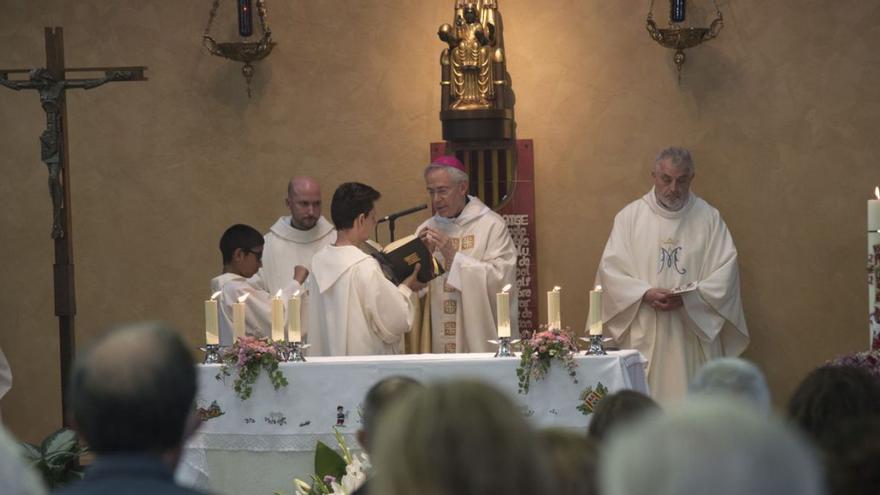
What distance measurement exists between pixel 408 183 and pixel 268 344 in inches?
117

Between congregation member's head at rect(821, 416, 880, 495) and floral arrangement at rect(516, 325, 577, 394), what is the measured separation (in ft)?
14.4

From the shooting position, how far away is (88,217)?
390 inches

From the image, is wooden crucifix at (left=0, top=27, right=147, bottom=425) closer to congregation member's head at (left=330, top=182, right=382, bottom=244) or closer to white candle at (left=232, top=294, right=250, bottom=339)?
white candle at (left=232, top=294, right=250, bottom=339)

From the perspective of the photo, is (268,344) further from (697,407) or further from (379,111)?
(697,407)

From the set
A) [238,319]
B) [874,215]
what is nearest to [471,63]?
[238,319]

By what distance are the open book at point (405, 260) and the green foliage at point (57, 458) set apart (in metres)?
1.94

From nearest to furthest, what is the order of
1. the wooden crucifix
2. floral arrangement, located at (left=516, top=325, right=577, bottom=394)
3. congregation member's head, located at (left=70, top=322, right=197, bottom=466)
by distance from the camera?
congregation member's head, located at (left=70, top=322, right=197, bottom=466) → floral arrangement, located at (left=516, top=325, right=577, bottom=394) → the wooden crucifix

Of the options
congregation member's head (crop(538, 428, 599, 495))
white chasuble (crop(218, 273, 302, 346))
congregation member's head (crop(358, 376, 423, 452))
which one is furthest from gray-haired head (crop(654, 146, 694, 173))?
congregation member's head (crop(538, 428, 599, 495))

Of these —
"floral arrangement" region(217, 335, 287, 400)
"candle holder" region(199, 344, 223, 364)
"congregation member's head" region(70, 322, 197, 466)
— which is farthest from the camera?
"candle holder" region(199, 344, 223, 364)

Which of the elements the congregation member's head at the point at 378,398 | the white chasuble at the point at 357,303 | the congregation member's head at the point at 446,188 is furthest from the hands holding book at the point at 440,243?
the congregation member's head at the point at 378,398

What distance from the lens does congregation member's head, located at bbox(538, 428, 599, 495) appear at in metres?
2.41

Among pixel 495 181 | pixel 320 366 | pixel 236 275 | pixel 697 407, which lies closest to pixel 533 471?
pixel 697 407

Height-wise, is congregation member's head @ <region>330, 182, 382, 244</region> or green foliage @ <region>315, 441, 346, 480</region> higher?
congregation member's head @ <region>330, 182, 382, 244</region>

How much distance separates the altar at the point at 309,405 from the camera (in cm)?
665
